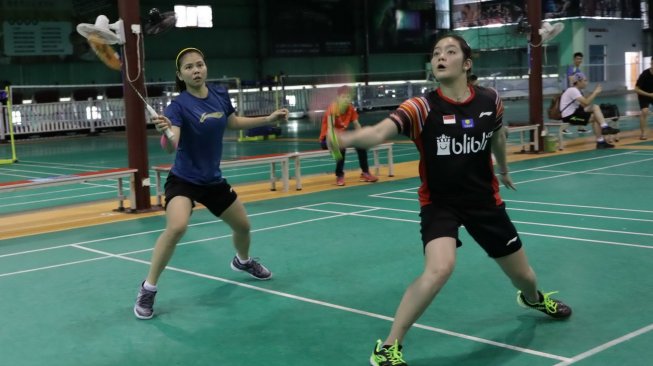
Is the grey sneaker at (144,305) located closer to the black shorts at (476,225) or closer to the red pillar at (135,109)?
the black shorts at (476,225)

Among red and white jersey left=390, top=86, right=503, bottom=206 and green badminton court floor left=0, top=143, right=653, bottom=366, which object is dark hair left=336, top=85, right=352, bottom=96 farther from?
green badminton court floor left=0, top=143, right=653, bottom=366

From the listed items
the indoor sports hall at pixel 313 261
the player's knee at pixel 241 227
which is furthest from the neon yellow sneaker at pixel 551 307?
the player's knee at pixel 241 227

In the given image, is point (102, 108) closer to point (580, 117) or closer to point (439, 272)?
point (580, 117)

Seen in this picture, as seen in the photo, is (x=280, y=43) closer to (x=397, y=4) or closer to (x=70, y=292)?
(x=397, y=4)

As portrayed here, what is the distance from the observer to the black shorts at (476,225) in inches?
193

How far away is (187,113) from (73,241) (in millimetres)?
3927

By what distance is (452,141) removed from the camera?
16.0ft

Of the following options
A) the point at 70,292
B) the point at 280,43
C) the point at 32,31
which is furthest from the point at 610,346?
the point at 280,43

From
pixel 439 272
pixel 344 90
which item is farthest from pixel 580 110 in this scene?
pixel 439 272

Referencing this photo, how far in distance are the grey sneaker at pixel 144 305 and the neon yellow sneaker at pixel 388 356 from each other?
2148 mm

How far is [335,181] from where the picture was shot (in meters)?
14.2

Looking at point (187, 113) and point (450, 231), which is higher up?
point (187, 113)

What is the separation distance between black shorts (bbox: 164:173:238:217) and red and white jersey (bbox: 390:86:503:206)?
7.07 feet

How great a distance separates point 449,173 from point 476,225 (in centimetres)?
39
